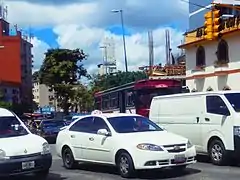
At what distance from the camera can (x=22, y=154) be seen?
11844 millimetres

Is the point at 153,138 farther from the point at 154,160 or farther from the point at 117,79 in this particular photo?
the point at 117,79

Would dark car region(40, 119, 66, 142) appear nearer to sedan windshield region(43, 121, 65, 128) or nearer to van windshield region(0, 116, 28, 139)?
sedan windshield region(43, 121, 65, 128)

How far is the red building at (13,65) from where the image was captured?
321 ft

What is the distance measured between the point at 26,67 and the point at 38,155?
329 feet

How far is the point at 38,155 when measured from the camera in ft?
39.7

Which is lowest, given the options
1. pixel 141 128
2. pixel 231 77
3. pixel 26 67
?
pixel 141 128

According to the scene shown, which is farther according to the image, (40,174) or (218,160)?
(218,160)

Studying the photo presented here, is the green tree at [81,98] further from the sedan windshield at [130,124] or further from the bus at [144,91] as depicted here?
the sedan windshield at [130,124]

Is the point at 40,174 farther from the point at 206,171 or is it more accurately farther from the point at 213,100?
the point at 213,100

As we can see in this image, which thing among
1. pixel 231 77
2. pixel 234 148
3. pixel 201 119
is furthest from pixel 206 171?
pixel 231 77

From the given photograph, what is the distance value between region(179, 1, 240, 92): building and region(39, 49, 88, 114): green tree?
100 ft

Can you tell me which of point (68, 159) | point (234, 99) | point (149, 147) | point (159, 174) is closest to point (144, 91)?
point (68, 159)

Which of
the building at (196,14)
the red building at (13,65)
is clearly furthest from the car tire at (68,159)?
the red building at (13,65)

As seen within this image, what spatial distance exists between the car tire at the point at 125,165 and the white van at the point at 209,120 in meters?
3.19
